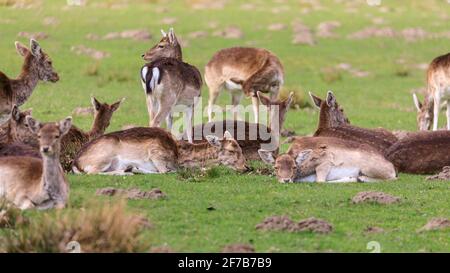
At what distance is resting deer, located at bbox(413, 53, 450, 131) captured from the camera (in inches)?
828

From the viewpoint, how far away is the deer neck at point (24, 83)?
54.1 ft

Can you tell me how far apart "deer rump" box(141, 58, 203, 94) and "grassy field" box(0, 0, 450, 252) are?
2.88 metres

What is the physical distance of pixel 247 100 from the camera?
86.4 feet

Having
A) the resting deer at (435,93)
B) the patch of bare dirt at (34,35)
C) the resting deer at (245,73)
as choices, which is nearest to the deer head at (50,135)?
the resting deer at (245,73)

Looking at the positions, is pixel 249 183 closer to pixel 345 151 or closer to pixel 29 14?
pixel 345 151

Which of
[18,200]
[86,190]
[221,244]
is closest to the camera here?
[221,244]

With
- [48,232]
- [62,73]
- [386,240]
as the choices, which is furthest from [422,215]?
[62,73]

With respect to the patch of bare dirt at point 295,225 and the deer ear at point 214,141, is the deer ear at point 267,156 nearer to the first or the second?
the deer ear at point 214,141

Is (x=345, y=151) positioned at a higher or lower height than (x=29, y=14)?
higher

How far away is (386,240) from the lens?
34.3 feet

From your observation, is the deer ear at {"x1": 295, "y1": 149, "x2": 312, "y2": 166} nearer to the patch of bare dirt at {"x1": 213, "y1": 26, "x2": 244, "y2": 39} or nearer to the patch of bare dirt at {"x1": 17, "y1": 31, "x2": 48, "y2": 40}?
the patch of bare dirt at {"x1": 17, "y1": 31, "x2": 48, "y2": 40}

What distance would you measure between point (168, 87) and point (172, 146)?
277 cm
